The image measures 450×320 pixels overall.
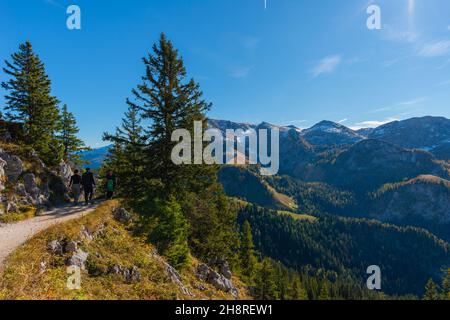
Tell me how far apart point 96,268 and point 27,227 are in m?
6.29

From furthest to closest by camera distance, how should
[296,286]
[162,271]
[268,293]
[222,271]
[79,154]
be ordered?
1. [296,286]
2. [79,154]
3. [268,293]
4. [222,271]
5. [162,271]

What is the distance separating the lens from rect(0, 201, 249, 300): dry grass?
33.1 feet

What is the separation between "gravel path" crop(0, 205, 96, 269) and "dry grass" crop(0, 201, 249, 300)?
2.37 feet

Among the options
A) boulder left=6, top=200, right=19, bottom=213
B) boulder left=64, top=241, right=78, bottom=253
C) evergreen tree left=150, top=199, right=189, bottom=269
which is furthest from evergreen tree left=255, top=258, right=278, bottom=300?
boulder left=6, top=200, right=19, bottom=213

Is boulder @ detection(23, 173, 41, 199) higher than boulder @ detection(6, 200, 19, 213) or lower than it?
higher

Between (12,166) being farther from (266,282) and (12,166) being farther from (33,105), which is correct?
(266,282)

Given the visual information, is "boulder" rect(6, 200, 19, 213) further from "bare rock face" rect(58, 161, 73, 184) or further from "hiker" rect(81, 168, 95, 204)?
"bare rock face" rect(58, 161, 73, 184)

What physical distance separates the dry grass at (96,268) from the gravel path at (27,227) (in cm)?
72

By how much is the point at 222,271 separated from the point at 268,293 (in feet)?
53.5

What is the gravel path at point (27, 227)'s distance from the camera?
12953 millimetres

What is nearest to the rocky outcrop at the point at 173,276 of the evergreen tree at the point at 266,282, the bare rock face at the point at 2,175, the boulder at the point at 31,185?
the boulder at the point at 31,185
